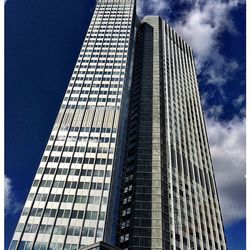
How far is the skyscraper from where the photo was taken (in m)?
68.1

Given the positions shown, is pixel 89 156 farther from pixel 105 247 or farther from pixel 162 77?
pixel 162 77

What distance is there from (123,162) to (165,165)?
13.0m

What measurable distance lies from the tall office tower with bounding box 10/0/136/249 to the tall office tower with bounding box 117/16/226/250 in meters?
6.17

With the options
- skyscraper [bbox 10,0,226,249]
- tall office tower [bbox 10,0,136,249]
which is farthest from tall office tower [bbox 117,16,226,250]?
tall office tower [bbox 10,0,136,249]

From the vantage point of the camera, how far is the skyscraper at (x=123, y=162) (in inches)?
2682

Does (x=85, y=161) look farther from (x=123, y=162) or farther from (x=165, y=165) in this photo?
(x=165, y=165)

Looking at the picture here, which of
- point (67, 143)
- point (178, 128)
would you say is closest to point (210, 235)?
point (178, 128)

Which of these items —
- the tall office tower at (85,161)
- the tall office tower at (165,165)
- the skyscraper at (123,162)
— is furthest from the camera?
the tall office tower at (165,165)

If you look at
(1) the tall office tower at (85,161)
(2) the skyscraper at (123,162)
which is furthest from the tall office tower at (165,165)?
(1) the tall office tower at (85,161)

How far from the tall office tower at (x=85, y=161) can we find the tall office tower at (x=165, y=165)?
6.17m

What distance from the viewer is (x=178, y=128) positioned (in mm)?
106250

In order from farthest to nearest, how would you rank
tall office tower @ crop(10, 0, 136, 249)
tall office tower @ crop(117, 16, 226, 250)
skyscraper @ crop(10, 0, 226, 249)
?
1. tall office tower @ crop(117, 16, 226, 250)
2. skyscraper @ crop(10, 0, 226, 249)
3. tall office tower @ crop(10, 0, 136, 249)

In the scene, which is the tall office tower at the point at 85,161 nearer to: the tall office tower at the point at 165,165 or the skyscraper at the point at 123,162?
the skyscraper at the point at 123,162

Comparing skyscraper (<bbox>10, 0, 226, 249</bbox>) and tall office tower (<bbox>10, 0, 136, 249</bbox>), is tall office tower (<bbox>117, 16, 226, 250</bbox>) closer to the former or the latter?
skyscraper (<bbox>10, 0, 226, 249</bbox>)
